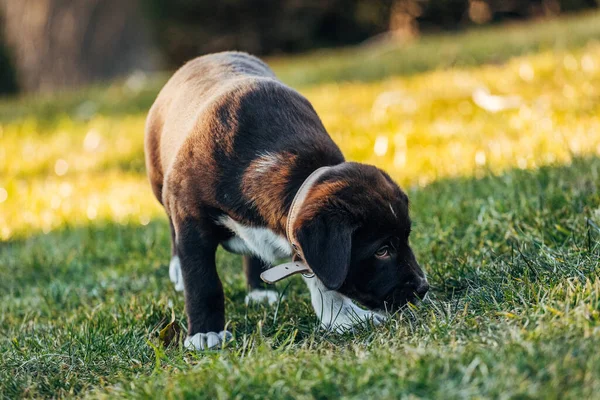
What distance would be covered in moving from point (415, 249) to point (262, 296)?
89 cm

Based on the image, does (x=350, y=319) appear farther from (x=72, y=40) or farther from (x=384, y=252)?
(x=72, y=40)

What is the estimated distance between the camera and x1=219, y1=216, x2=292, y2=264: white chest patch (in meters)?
3.68

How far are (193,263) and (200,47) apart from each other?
46.6 ft

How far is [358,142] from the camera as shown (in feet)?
23.5

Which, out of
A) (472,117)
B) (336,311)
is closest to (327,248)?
(336,311)

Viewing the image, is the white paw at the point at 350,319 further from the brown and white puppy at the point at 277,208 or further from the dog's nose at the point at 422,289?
the dog's nose at the point at 422,289

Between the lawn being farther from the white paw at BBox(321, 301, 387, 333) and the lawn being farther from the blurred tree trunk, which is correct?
Result: the blurred tree trunk

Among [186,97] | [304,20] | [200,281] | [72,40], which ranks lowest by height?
[200,281]

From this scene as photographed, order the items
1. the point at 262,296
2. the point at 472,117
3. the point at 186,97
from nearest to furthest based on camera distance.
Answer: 1. the point at 262,296
2. the point at 186,97
3. the point at 472,117

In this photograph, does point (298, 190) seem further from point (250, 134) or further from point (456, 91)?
point (456, 91)

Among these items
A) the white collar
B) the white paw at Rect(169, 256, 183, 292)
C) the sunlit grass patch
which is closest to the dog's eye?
the white collar

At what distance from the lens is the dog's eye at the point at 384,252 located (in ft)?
11.4

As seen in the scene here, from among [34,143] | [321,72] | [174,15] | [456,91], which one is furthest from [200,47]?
[456,91]

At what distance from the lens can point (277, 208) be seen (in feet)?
11.8
